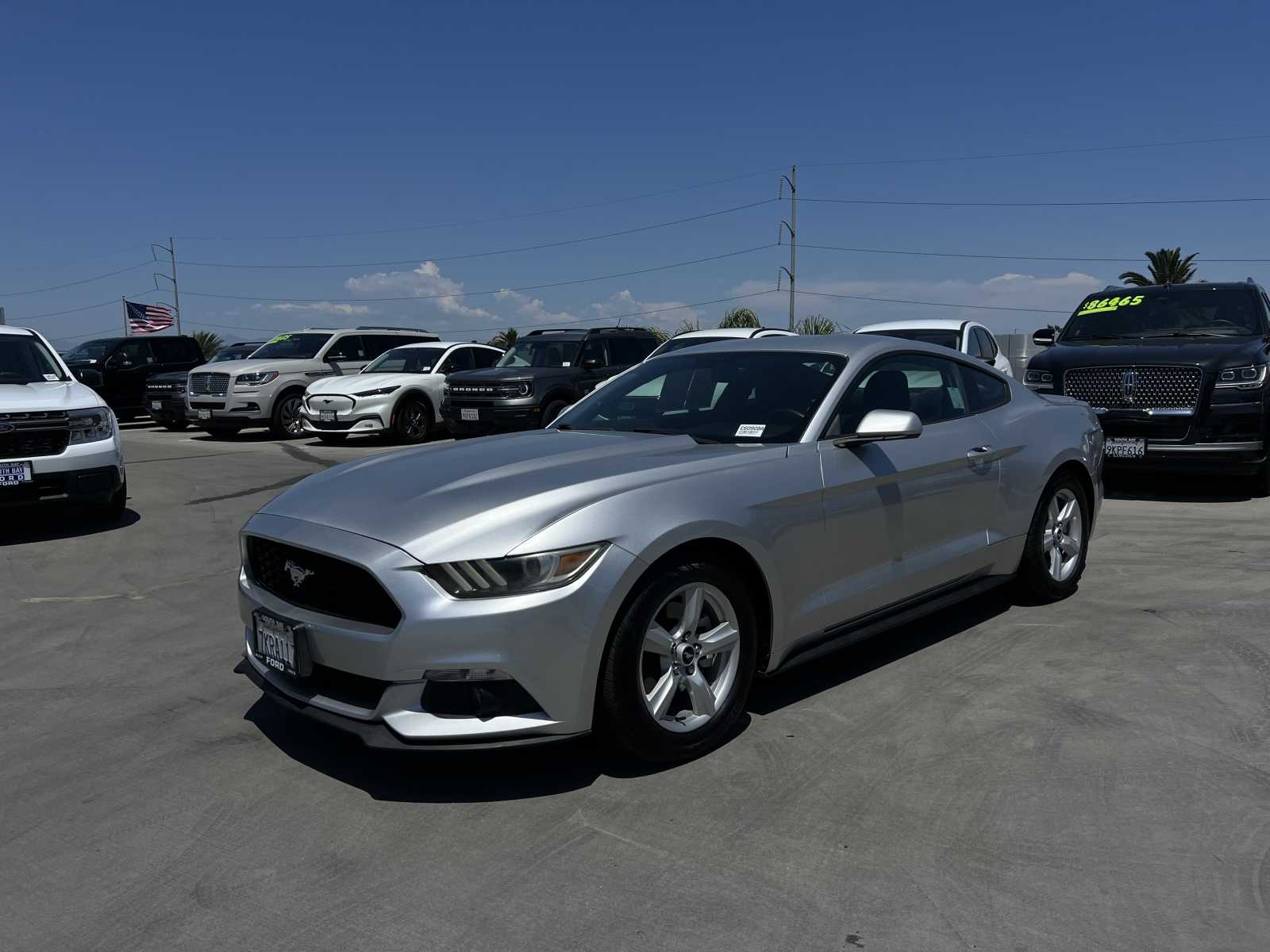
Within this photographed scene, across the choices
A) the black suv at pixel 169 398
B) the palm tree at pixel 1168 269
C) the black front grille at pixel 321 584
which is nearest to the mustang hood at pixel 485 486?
the black front grille at pixel 321 584

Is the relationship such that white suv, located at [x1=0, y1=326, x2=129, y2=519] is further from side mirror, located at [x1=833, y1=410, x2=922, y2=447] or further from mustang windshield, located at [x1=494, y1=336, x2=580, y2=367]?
mustang windshield, located at [x1=494, y1=336, x2=580, y2=367]

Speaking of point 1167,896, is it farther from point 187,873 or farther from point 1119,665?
point 187,873

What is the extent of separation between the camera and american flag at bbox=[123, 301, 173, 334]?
180 feet

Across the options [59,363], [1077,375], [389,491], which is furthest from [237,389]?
[389,491]

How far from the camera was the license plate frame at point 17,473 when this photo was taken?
805 centimetres

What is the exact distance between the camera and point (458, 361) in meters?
18.4

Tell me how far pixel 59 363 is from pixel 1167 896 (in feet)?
32.3

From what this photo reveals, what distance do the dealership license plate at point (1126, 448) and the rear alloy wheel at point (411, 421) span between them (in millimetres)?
11139

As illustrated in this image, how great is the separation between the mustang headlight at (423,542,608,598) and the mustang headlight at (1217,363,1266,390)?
8.13 m

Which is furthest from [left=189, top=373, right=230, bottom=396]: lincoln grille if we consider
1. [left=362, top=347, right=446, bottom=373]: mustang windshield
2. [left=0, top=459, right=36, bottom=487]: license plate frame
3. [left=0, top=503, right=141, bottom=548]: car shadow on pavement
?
[left=0, top=459, right=36, bottom=487]: license plate frame

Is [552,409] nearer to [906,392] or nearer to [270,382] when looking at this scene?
[270,382]

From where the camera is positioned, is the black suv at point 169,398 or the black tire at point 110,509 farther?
the black suv at point 169,398

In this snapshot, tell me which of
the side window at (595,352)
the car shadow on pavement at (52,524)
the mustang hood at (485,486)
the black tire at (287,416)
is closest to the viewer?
the mustang hood at (485,486)

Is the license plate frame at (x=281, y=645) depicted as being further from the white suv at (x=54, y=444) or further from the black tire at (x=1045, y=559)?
the white suv at (x=54, y=444)
